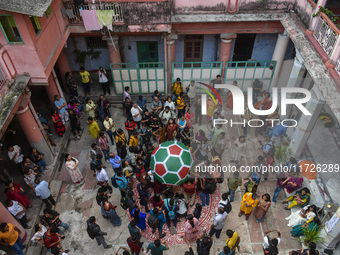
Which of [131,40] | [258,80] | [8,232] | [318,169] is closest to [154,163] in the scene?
[8,232]

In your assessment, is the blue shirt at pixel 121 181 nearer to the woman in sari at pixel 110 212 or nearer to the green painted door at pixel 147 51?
→ the woman in sari at pixel 110 212

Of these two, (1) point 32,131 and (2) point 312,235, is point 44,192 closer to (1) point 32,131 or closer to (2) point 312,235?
(1) point 32,131

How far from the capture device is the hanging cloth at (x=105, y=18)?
10.8 meters

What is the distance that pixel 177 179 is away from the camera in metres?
8.48

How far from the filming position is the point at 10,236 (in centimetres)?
702

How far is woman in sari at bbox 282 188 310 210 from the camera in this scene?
8.27 m

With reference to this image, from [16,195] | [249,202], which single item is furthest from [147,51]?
[249,202]

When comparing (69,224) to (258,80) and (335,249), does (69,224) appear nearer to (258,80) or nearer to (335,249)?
(335,249)

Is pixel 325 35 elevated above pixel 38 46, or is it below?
above

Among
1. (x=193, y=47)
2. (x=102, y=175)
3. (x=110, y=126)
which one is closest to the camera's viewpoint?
(x=102, y=175)

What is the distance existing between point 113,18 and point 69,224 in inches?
316

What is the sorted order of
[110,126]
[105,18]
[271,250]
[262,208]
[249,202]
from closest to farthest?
[271,250]
[249,202]
[262,208]
[110,126]
[105,18]

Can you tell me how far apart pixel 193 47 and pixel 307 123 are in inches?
283

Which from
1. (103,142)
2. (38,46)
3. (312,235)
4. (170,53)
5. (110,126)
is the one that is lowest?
(312,235)
